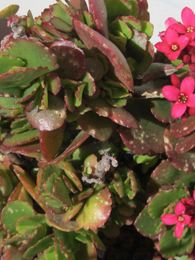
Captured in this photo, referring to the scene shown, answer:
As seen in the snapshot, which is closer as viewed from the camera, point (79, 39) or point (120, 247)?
point (79, 39)

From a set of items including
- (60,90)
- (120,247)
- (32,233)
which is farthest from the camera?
(120,247)

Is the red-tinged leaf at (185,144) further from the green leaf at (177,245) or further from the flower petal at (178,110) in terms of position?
the green leaf at (177,245)

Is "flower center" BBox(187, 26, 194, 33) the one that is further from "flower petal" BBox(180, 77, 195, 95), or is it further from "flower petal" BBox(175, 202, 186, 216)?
"flower petal" BBox(175, 202, 186, 216)

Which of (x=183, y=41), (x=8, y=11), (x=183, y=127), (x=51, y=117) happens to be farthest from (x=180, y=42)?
(x=8, y=11)

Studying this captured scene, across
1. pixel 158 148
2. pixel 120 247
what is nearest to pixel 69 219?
pixel 158 148

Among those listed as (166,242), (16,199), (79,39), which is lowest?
(166,242)

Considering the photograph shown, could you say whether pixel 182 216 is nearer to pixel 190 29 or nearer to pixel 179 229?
pixel 179 229

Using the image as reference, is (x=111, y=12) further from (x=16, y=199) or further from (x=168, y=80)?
(x=16, y=199)
